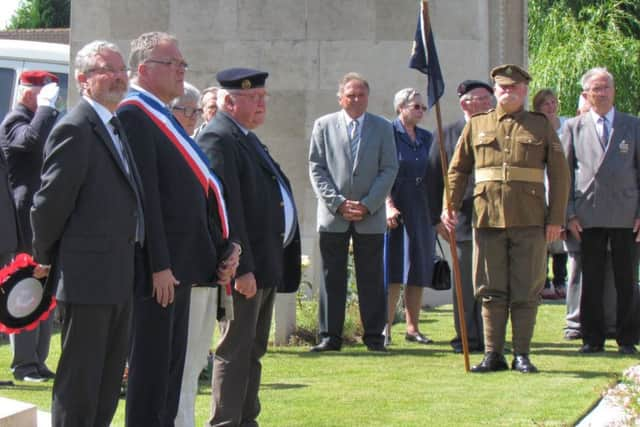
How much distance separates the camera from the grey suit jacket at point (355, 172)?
36.1 ft

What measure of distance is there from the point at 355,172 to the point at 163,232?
500 centimetres

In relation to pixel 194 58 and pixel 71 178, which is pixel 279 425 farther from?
pixel 194 58

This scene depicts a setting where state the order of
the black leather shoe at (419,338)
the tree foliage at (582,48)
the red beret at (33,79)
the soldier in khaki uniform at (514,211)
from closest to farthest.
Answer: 1. the soldier in khaki uniform at (514,211)
2. the red beret at (33,79)
3. the black leather shoe at (419,338)
4. the tree foliage at (582,48)

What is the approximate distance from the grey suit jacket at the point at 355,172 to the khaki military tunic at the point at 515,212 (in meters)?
1.49

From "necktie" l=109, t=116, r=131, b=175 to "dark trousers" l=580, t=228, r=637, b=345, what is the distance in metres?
5.88

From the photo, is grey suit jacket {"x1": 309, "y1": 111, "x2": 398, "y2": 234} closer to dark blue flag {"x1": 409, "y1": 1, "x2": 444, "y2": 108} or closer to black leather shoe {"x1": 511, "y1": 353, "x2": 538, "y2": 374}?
dark blue flag {"x1": 409, "y1": 1, "x2": 444, "y2": 108}

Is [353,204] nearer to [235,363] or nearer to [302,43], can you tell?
[302,43]

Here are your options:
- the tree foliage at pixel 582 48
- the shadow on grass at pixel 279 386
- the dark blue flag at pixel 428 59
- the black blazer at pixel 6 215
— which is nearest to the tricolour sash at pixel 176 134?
the shadow on grass at pixel 279 386

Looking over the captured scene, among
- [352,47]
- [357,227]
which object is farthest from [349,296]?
[352,47]

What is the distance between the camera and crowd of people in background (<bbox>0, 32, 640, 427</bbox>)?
237 inches

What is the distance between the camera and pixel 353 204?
11.0 meters

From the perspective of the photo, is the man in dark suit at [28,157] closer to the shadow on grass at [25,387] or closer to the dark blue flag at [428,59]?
the shadow on grass at [25,387]

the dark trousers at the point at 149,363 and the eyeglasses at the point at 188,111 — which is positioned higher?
the eyeglasses at the point at 188,111

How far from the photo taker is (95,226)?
5.97 metres
